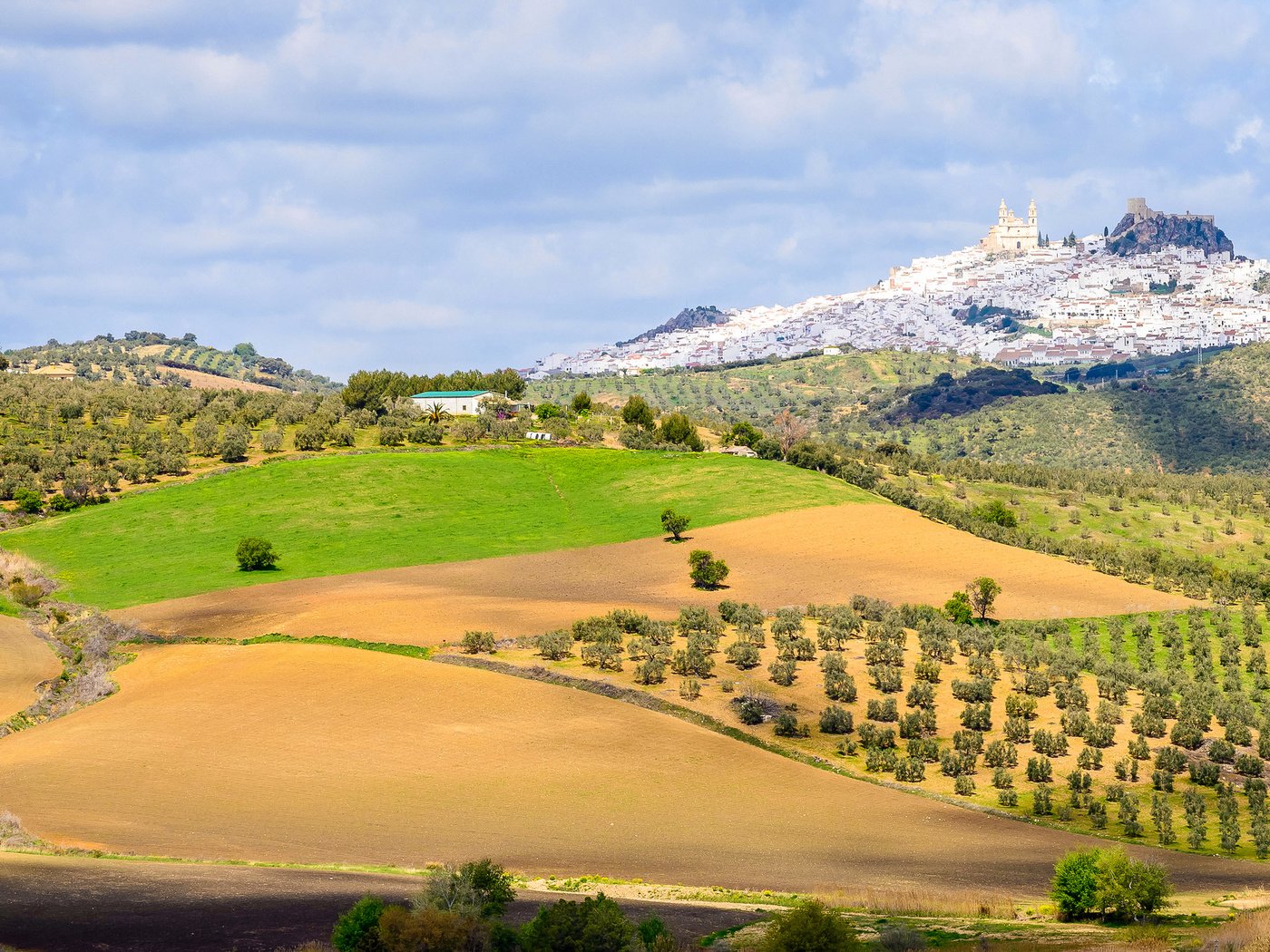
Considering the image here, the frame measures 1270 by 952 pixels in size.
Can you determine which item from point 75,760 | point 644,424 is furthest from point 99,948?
point 644,424

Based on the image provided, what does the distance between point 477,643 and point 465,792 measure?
702 inches

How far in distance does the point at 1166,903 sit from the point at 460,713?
93.7ft

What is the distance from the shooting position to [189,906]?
27.6 meters

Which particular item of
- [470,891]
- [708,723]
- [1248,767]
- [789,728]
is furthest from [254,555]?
[1248,767]

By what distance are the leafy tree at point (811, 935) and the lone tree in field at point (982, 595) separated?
154 feet

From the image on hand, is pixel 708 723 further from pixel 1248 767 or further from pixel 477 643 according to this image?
pixel 1248 767

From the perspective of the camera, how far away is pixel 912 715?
165 feet

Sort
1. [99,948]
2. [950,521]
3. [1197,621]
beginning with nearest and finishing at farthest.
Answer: [99,948], [1197,621], [950,521]

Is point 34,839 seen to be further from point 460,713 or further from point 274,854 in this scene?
point 460,713

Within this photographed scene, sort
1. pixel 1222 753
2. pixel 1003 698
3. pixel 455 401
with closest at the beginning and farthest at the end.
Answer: pixel 1222 753 < pixel 1003 698 < pixel 455 401

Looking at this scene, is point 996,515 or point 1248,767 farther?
point 996,515

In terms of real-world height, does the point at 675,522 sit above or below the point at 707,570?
above

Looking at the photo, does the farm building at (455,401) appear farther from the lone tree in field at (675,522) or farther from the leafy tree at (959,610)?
the leafy tree at (959,610)

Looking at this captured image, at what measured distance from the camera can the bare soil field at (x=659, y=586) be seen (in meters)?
65.2
